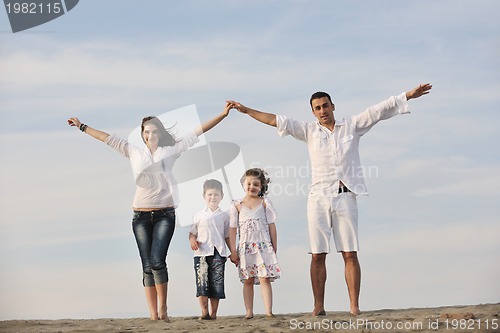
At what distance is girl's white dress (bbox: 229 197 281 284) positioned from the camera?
29.1 ft

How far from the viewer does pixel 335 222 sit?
8.77m

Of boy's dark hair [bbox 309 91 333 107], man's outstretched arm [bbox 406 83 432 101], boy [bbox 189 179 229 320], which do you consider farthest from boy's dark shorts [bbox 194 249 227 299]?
man's outstretched arm [bbox 406 83 432 101]

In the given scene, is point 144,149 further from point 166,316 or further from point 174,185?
point 166,316

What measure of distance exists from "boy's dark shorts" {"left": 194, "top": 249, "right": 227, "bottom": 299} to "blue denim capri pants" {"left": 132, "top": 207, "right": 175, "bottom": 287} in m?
0.39

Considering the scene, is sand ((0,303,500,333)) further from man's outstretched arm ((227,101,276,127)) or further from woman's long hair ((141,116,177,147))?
man's outstretched arm ((227,101,276,127))

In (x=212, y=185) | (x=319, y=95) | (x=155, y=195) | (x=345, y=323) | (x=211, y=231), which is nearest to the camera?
(x=345, y=323)

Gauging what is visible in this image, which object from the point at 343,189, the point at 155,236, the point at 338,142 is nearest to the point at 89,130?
the point at 155,236

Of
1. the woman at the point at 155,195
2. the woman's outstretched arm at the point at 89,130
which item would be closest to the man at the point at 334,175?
the woman at the point at 155,195

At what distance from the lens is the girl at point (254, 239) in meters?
8.85

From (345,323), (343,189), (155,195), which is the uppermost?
(155,195)

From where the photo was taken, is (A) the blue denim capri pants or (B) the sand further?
(A) the blue denim capri pants

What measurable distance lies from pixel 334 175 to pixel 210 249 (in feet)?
5.44

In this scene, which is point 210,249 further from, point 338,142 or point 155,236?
point 338,142

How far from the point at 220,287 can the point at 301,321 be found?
1165mm
